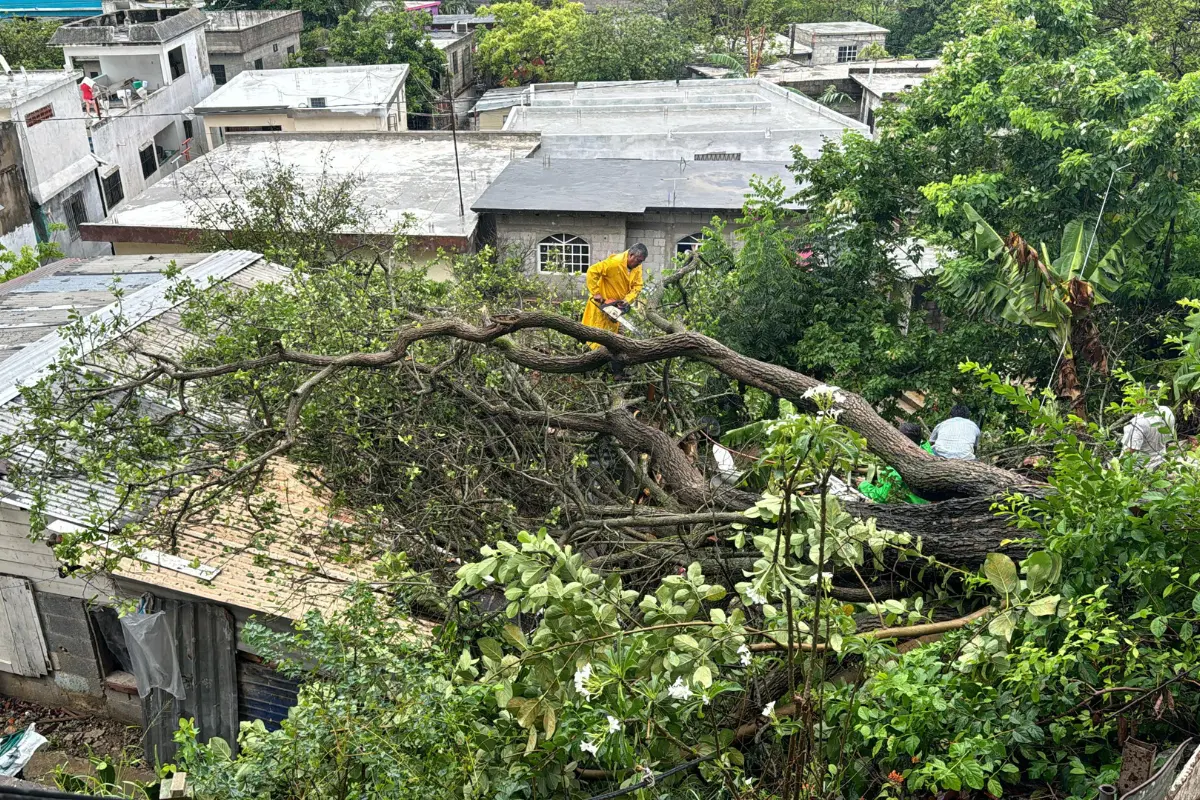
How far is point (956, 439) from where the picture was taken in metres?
7.61

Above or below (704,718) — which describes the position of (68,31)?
above

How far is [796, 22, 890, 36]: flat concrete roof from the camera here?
1411 inches

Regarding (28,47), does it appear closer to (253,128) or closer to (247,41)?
(247,41)

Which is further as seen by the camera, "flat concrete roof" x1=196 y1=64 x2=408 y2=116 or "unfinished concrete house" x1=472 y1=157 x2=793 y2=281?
"flat concrete roof" x1=196 y1=64 x2=408 y2=116

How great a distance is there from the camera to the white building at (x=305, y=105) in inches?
1016

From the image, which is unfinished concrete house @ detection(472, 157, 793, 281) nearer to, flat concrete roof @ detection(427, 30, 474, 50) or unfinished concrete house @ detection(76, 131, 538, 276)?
unfinished concrete house @ detection(76, 131, 538, 276)

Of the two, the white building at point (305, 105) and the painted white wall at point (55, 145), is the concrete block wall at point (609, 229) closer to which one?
the white building at point (305, 105)

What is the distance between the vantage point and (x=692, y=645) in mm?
3697

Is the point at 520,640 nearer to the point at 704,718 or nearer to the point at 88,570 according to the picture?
the point at 704,718

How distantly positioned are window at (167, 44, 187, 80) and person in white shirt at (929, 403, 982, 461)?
25.9 m

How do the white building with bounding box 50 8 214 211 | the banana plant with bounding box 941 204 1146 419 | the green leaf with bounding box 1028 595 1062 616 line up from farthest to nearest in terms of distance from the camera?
1. the white building with bounding box 50 8 214 211
2. the banana plant with bounding box 941 204 1146 419
3. the green leaf with bounding box 1028 595 1062 616

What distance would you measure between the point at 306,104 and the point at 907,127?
61.8 ft

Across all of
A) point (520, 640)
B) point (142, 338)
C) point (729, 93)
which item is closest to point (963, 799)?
point (520, 640)

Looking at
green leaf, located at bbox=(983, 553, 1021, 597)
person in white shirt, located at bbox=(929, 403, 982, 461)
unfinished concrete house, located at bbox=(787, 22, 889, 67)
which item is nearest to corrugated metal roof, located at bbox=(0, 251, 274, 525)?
green leaf, located at bbox=(983, 553, 1021, 597)
